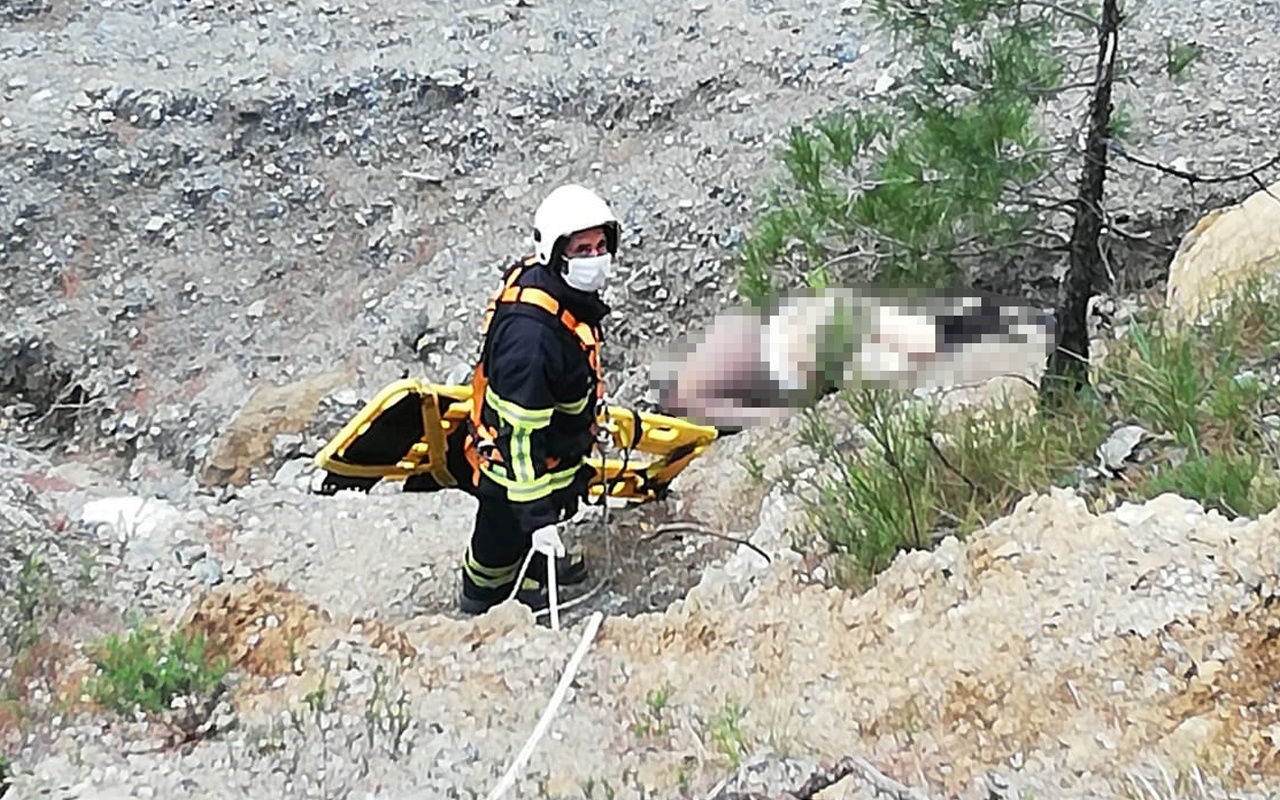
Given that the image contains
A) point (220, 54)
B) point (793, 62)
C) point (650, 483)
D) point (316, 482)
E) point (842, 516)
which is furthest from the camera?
point (220, 54)

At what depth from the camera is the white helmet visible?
427 centimetres

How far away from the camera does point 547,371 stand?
14.0 ft

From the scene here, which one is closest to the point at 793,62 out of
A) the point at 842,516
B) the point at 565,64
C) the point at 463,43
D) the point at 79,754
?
the point at 565,64

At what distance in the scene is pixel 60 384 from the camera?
7.67 metres

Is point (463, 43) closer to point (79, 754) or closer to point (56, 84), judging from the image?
point (56, 84)

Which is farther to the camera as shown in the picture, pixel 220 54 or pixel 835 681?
pixel 220 54

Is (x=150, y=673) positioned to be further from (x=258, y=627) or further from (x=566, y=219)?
(x=566, y=219)

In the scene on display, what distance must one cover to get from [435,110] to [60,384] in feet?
8.33

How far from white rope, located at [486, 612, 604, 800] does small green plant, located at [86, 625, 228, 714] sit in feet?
2.26

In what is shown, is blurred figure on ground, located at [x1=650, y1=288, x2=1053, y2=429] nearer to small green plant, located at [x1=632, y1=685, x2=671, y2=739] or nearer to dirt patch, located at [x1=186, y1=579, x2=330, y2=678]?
small green plant, located at [x1=632, y1=685, x2=671, y2=739]

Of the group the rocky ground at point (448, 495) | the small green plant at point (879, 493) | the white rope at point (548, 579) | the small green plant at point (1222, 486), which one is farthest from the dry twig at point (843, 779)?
the white rope at point (548, 579)

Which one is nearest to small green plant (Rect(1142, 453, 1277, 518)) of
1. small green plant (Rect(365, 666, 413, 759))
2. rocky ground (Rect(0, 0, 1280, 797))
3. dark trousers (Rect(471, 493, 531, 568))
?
rocky ground (Rect(0, 0, 1280, 797))

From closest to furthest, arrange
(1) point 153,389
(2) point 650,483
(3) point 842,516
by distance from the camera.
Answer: (3) point 842,516, (2) point 650,483, (1) point 153,389

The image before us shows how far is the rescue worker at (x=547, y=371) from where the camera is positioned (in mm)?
4270
